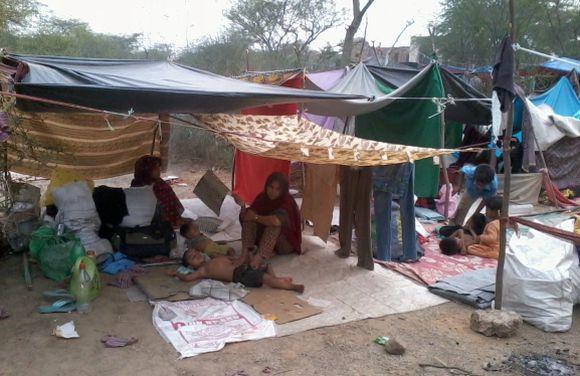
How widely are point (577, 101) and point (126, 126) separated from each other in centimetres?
671

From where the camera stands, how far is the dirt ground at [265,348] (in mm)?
2600

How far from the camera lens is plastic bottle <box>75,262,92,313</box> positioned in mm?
3187

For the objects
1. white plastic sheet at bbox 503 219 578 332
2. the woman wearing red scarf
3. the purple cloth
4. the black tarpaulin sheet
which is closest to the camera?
the purple cloth

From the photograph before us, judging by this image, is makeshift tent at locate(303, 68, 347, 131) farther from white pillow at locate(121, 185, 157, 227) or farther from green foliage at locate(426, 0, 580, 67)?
green foliage at locate(426, 0, 580, 67)

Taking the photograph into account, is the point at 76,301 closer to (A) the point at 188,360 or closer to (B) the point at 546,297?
(A) the point at 188,360

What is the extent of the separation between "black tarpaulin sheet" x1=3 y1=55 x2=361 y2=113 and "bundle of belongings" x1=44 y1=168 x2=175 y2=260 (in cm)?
90

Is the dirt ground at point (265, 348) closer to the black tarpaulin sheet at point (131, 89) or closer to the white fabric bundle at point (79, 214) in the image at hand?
the white fabric bundle at point (79, 214)

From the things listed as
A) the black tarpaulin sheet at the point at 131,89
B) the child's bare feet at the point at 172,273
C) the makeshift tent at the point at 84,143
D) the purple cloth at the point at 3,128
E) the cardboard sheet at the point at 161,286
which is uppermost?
the black tarpaulin sheet at the point at 131,89

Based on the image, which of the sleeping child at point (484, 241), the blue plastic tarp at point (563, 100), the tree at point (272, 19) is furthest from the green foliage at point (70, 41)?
the blue plastic tarp at point (563, 100)

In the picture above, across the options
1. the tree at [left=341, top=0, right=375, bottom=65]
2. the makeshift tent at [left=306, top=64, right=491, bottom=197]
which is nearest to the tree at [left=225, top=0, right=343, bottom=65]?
the tree at [left=341, top=0, right=375, bottom=65]

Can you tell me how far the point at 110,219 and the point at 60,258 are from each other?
29.5 inches

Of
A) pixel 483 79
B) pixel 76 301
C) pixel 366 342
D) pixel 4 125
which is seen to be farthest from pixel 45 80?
pixel 483 79

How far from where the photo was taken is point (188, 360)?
8.71 feet

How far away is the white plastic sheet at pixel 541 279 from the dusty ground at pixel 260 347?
0.34ft
